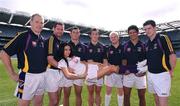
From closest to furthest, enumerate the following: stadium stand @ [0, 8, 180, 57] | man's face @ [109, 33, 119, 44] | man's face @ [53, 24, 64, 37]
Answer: man's face @ [53, 24, 64, 37] < man's face @ [109, 33, 119, 44] < stadium stand @ [0, 8, 180, 57]

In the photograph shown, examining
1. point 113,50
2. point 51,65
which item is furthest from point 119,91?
point 51,65

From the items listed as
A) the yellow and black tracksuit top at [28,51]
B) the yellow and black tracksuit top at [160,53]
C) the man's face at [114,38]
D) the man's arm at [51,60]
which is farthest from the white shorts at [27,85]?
the man's face at [114,38]

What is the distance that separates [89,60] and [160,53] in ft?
8.28

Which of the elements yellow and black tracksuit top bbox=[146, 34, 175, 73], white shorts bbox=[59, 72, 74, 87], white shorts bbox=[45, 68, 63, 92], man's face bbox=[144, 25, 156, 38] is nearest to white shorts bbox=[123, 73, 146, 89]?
yellow and black tracksuit top bbox=[146, 34, 175, 73]

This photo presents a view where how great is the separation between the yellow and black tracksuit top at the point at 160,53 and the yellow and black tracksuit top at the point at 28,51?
2.61 m

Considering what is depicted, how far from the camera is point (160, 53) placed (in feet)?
21.4

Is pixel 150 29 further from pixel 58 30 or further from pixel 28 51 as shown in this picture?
pixel 28 51

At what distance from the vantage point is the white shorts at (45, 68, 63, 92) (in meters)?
6.64

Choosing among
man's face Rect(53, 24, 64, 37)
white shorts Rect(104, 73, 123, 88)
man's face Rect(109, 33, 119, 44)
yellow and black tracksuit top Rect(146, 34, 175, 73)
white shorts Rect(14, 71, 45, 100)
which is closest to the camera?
white shorts Rect(14, 71, 45, 100)

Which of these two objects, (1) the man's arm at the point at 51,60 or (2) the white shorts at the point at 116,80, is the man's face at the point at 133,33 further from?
(1) the man's arm at the point at 51,60

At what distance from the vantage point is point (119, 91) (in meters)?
8.62

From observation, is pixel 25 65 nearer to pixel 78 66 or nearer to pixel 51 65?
pixel 51 65

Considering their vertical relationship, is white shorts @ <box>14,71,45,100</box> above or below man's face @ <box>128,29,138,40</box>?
below

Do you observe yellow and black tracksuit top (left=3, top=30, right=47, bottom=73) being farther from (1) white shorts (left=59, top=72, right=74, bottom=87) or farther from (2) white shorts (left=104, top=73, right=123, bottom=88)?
(2) white shorts (left=104, top=73, right=123, bottom=88)
